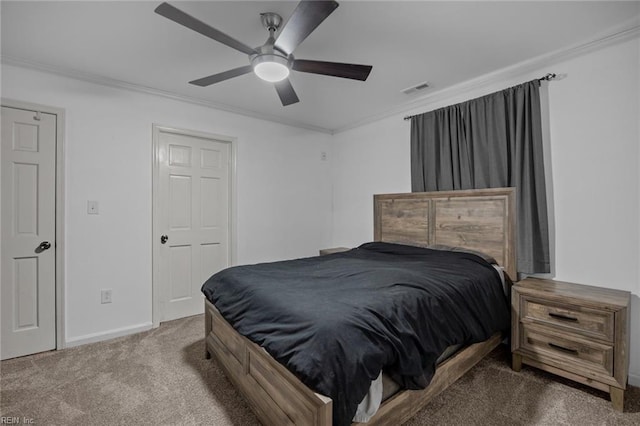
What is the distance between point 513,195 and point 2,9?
397 centimetres

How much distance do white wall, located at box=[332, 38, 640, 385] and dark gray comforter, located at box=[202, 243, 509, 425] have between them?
71cm

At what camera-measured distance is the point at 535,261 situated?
2.49 metres

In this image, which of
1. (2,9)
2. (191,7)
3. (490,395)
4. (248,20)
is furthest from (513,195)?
(2,9)

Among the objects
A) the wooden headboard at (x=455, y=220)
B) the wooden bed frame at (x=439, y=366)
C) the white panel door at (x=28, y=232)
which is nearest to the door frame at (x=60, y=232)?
the white panel door at (x=28, y=232)

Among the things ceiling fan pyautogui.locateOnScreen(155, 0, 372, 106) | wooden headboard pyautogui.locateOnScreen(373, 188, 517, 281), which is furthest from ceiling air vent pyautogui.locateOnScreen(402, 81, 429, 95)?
ceiling fan pyautogui.locateOnScreen(155, 0, 372, 106)

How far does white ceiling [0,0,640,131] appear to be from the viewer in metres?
1.87

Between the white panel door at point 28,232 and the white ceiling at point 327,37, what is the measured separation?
60 cm

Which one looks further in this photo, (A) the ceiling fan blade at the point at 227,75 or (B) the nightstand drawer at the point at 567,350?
(A) the ceiling fan blade at the point at 227,75

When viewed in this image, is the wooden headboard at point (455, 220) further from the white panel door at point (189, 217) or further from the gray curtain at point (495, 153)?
the white panel door at point (189, 217)

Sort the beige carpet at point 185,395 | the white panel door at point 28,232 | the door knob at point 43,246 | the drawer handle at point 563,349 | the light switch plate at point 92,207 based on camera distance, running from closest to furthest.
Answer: the beige carpet at point 185,395
the drawer handle at point 563,349
the white panel door at point 28,232
the door knob at point 43,246
the light switch plate at point 92,207

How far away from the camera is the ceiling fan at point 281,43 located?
1.45 m

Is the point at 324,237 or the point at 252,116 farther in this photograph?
the point at 324,237

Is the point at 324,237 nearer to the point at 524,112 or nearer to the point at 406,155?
the point at 406,155

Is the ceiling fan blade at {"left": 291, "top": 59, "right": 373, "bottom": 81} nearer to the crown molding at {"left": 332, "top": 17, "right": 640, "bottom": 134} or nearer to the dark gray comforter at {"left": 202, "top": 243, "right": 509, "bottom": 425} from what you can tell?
the dark gray comforter at {"left": 202, "top": 243, "right": 509, "bottom": 425}
